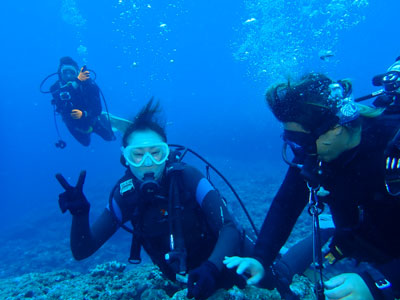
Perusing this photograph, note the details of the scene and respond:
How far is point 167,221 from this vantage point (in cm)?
317

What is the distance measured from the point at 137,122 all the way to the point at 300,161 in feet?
7.01

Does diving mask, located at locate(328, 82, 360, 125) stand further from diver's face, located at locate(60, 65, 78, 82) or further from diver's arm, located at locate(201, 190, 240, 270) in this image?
diver's face, located at locate(60, 65, 78, 82)

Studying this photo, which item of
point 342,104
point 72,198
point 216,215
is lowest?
point 216,215

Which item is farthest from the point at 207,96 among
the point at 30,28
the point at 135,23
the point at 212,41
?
the point at 30,28

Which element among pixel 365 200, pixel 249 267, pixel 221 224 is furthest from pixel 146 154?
pixel 365 200

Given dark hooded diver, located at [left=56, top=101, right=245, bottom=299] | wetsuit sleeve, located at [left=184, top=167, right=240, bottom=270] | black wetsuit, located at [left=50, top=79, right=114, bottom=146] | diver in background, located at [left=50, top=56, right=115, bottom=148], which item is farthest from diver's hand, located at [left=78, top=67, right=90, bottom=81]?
wetsuit sleeve, located at [left=184, top=167, right=240, bottom=270]

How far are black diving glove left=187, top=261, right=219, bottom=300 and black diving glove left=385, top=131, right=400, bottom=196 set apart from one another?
158cm

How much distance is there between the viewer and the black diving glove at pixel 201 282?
2.26 metres

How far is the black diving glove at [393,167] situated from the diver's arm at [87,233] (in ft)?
9.58

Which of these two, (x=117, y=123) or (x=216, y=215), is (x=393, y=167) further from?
(x=117, y=123)

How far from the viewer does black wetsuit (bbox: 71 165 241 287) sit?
10.2ft

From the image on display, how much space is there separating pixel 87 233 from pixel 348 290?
275 centimetres

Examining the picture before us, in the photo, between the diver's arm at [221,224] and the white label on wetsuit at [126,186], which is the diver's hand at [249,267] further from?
the white label on wetsuit at [126,186]

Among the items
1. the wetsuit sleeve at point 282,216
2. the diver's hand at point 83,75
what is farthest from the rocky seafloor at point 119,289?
the diver's hand at point 83,75
